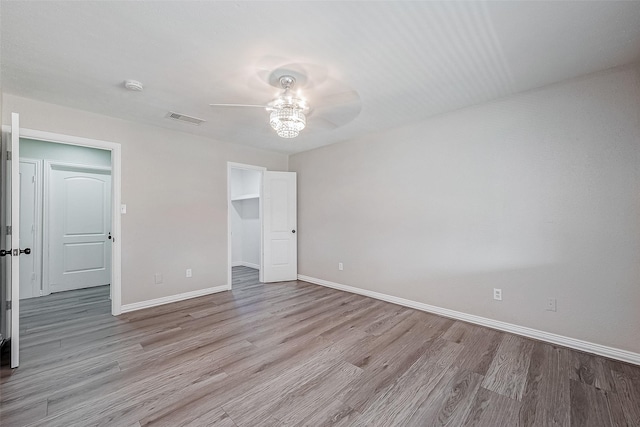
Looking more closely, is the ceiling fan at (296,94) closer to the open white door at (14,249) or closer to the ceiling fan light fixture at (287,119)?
the ceiling fan light fixture at (287,119)

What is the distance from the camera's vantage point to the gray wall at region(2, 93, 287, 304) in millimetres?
3262

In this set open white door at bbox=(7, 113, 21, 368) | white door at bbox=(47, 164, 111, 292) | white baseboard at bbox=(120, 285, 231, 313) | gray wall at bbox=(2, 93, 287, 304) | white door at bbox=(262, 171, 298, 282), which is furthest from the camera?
white door at bbox=(262, 171, 298, 282)

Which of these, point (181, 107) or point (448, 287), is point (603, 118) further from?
point (181, 107)

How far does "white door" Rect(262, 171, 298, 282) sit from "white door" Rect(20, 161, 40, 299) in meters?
3.47

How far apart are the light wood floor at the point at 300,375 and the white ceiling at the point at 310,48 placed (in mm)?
2495

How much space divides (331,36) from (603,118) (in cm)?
253

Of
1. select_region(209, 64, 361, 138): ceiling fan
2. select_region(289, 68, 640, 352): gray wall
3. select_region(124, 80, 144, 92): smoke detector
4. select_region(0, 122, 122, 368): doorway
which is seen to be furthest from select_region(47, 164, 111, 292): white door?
select_region(289, 68, 640, 352): gray wall

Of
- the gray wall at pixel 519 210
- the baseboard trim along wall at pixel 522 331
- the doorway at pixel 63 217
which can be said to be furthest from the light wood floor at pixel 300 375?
the doorway at pixel 63 217

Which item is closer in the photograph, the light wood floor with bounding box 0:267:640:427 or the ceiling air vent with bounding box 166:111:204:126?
the light wood floor with bounding box 0:267:640:427

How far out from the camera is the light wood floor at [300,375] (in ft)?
5.53

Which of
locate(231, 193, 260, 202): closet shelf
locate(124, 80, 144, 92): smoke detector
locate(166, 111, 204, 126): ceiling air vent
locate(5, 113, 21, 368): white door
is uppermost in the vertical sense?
locate(166, 111, 204, 126): ceiling air vent

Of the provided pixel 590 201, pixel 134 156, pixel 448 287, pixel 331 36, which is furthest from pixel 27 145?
pixel 590 201

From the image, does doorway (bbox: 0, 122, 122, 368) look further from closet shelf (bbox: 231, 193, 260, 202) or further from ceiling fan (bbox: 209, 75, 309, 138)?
closet shelf (bbox: 231, 193, 260, 202)

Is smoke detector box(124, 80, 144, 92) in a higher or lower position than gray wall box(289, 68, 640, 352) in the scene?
higher
